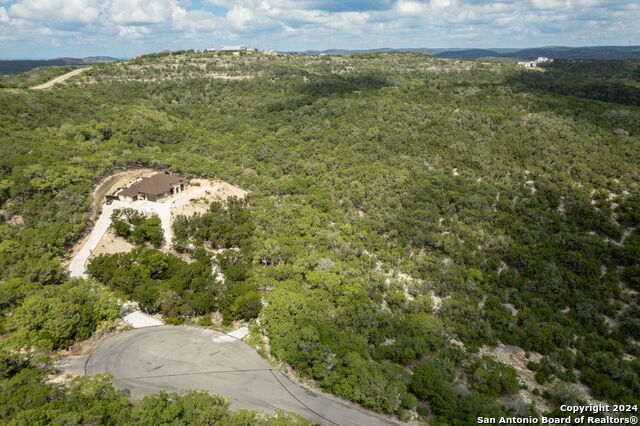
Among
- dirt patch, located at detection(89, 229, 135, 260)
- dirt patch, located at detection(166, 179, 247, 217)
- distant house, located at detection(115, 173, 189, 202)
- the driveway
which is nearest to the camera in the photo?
the driveway

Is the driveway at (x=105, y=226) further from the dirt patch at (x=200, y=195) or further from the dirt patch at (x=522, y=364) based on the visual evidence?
the dirt patch at (x=522, y=364)

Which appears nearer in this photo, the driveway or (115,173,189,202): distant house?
the driveway

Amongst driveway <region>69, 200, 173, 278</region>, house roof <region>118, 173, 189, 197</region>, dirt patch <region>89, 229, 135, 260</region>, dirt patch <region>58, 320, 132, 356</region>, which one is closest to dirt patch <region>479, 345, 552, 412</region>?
dirt patch <region>58, 320, 132, 356</region>

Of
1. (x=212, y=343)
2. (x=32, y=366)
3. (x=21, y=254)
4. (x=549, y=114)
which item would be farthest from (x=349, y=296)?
(x=549, y=114)

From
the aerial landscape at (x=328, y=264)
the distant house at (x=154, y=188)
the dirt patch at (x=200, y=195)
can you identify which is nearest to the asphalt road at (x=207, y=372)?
the aerial landscape at (x=328, y=264)

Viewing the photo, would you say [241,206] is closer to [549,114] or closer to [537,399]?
[537,399]

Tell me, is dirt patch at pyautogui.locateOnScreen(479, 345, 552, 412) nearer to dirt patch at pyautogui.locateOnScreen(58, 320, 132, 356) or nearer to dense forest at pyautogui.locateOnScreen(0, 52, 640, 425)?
dense forest at pyautogui.locateOnScreen(0, 52, 640, 425)
